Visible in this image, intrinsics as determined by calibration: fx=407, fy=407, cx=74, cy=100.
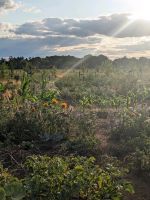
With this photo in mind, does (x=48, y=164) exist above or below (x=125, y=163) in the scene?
above

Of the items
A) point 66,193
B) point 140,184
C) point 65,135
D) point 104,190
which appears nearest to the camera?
point 66,193

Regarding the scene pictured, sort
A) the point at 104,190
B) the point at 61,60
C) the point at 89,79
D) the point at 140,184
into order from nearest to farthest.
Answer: the point at 104,190, the point at 140,184, the point at 89,79, the point at 61,60

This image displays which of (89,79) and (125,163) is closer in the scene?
(125,163)

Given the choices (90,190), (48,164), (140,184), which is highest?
(48,164)

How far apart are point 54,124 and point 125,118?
1777 mm

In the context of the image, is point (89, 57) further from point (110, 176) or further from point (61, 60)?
point (110, 176)

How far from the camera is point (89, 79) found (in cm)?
2373

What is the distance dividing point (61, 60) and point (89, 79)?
2958cm

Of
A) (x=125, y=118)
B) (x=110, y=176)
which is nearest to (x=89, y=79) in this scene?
(x=125, y=118)

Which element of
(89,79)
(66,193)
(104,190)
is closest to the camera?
(66,193)

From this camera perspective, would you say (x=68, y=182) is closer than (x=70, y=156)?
Yes

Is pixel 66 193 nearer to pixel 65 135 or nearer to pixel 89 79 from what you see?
pixel 65 135

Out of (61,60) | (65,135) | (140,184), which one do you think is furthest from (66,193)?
(61,60)

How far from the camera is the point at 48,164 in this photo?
4371mm
